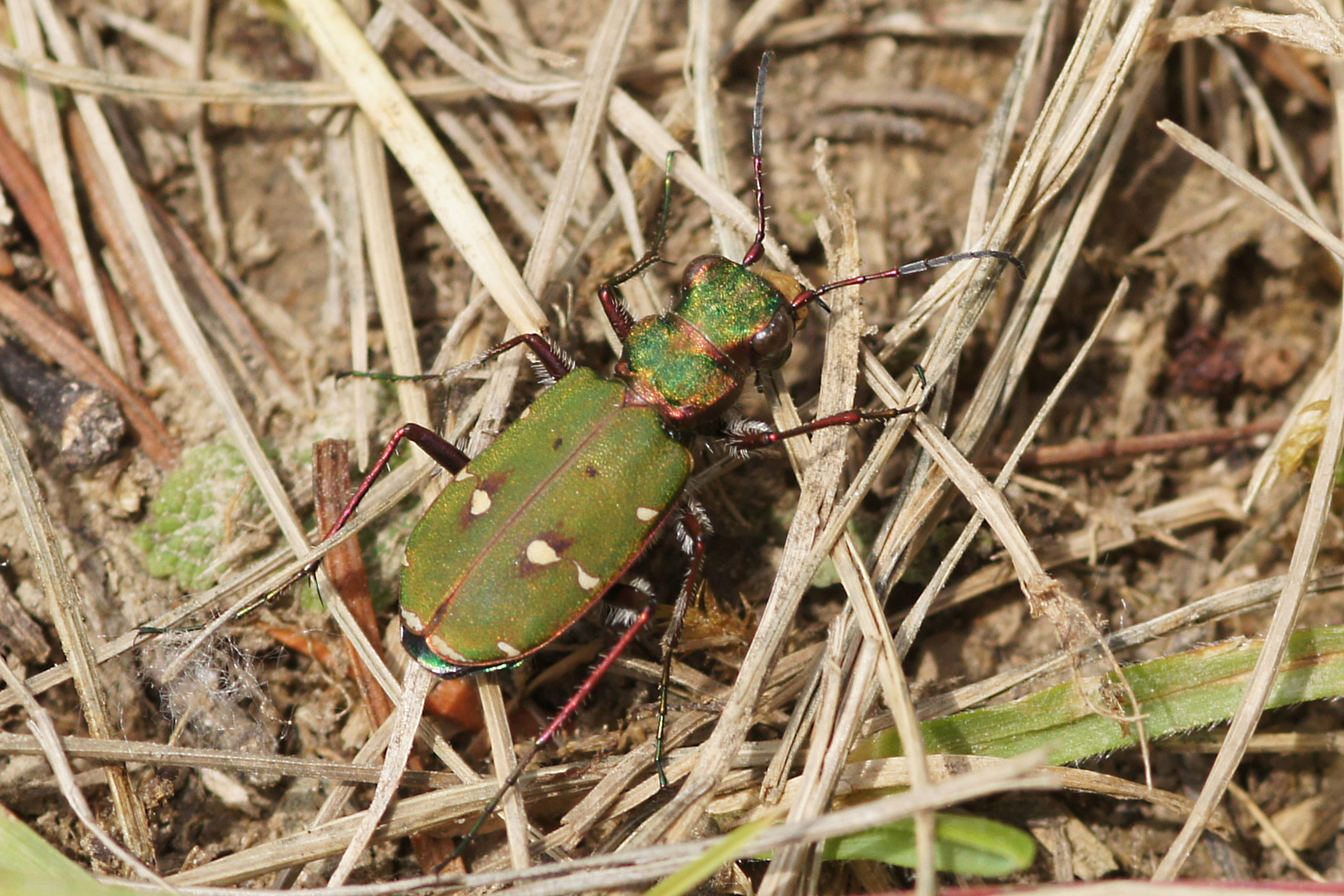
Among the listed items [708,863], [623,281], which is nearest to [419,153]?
[623,281]

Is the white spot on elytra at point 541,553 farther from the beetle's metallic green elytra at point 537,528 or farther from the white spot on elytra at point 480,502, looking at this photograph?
the white spot on elytra at point 480,502

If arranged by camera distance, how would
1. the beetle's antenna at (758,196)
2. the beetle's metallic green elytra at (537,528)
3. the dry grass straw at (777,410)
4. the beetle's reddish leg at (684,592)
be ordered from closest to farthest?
the dry grass straw at (777,410) < the beetle's metallic green elytra at (537,528) < the beetle's reddish leg at (684,592) < the beetle's antenna at (758,196)

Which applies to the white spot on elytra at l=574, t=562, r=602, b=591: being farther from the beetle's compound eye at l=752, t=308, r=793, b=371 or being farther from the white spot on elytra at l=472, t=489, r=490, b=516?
the beetle's compound eye at l=752, t=308, r=793, b=371

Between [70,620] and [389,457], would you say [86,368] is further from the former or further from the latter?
[389,457]

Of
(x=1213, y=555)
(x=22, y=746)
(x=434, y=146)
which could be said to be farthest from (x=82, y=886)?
(x=1213, y=555)

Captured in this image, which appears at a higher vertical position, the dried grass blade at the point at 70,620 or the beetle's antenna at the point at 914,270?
the beetle's antenna at the point at 914,270

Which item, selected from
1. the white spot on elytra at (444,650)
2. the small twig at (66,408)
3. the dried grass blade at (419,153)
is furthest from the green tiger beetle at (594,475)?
the small twig at (66,408)

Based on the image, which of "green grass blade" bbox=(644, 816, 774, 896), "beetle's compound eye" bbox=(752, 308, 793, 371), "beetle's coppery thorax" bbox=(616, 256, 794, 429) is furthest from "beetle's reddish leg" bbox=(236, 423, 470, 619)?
"green grass blade" bbox=(644, 816, 774, 896)
